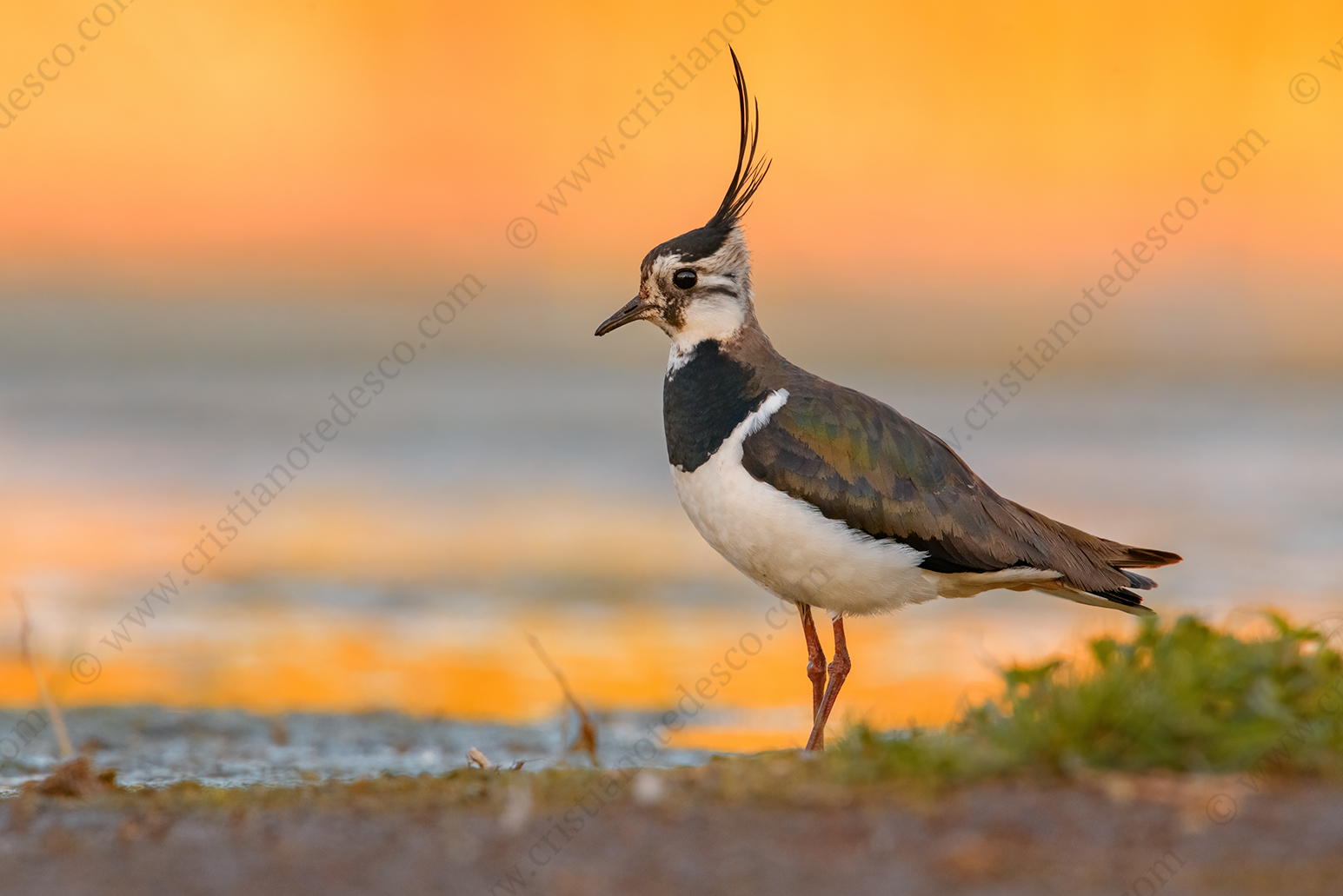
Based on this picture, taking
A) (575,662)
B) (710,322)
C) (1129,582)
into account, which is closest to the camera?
(1129,582)

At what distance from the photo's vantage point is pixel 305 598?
1053 cm

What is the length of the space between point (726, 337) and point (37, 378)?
64.6ft

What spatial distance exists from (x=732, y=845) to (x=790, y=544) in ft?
6.71

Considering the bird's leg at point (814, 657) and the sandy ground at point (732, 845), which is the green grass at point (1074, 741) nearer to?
the sandy ground at point (732, 845)

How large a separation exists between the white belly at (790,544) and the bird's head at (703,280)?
2.12 feet

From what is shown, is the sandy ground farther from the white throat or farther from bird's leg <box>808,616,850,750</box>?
the white throat

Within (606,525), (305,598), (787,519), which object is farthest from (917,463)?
(606,525)

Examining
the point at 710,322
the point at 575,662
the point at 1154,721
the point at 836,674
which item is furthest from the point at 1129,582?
the point at 575,662

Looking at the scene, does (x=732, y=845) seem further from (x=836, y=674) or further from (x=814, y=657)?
(x=814, y=657)

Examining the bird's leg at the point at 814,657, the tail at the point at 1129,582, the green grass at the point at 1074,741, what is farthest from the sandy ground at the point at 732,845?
the tail at the point at 1129,582

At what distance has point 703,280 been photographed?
6.52 metres

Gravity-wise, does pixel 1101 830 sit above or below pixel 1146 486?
below

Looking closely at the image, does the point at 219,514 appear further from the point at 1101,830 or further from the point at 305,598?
the point at 1101,830

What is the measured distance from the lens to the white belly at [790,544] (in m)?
5.73
